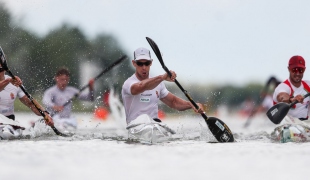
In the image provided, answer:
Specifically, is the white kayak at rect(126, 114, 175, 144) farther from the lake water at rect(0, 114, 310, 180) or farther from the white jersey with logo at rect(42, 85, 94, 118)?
the white jersey with logo at rect(42, 85, 94, 118)

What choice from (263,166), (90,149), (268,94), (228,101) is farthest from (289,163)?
(228,101)

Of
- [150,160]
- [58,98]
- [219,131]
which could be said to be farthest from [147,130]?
[58,98]

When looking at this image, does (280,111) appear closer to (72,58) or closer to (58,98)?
(58,98)

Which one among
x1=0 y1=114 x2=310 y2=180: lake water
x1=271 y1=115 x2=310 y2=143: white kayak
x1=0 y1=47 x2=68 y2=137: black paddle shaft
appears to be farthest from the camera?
x1=0 y1=47 x2=68 y2=137: black paddle shaft

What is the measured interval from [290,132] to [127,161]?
343 centimetres

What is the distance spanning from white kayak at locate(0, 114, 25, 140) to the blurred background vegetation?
24421 mm

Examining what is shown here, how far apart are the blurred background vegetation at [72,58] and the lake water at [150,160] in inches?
1035

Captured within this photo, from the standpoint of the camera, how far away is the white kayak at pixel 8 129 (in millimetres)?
10039

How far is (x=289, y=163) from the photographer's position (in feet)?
23.0

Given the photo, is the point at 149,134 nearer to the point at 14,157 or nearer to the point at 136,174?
the point at 14,157

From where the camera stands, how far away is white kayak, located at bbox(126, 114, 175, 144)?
9.15 m

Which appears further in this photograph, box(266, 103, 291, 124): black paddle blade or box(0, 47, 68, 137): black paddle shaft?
box(0, 47, 68, 137): black paddle shaft

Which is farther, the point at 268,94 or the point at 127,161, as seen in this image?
the point at 268,94

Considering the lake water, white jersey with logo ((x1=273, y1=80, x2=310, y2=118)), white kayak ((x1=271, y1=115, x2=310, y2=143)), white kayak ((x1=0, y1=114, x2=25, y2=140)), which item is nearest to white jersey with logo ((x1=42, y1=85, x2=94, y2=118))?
white kayak ((x1=0, y1=114, x2=25, y2=140))
